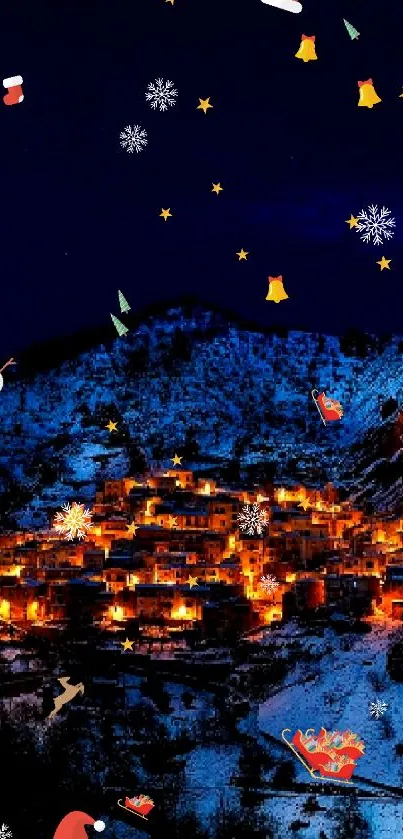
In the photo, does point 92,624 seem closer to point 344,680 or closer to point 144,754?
point 144,754

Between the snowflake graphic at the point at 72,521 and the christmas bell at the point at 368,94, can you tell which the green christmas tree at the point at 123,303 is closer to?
the snowflake graphic at the point at 72,521

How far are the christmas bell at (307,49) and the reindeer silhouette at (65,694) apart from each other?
3819 millimetres

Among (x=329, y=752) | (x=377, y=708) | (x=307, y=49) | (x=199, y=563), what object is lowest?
(x=329, y=752)

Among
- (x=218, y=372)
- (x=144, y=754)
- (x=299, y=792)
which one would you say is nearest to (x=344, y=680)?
(x=299, y=792)

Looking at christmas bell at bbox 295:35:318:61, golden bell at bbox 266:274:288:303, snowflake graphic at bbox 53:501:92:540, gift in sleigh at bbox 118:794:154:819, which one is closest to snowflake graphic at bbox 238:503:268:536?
snowflake graphic at bbox 53:501:92:540

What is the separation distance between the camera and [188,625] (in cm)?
629

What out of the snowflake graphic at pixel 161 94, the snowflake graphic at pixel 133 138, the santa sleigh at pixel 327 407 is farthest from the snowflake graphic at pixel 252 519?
the snowflake graphic at pixel 161 94

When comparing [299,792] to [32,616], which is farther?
[32,616]

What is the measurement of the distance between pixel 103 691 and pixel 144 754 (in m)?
0.43

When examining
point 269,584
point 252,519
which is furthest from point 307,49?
point 269,584

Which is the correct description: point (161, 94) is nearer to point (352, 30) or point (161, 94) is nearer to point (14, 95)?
point (14, 95)

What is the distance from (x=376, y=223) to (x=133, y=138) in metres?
1.55

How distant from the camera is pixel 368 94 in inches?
247

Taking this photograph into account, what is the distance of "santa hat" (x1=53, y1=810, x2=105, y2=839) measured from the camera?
5.38 m
